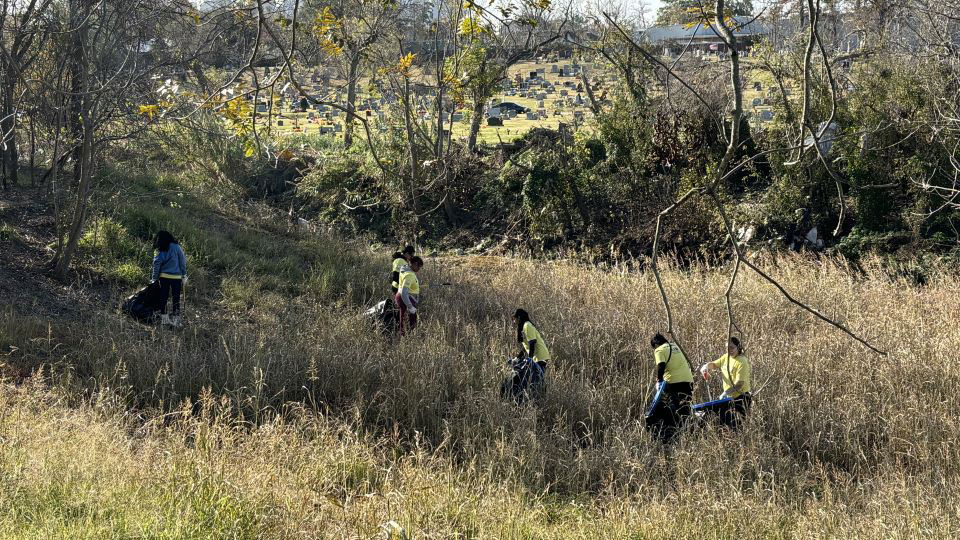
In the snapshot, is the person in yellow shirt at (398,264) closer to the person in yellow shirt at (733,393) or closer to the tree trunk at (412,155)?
the person in yellow shirt at (733,393)

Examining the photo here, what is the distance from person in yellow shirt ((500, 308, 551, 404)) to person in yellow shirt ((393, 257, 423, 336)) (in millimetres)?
2021

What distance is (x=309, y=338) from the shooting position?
31.6 ft

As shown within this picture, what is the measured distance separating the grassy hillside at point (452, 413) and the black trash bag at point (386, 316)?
24cm

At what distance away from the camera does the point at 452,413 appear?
795cm

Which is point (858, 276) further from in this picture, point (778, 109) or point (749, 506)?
point (749, 506)

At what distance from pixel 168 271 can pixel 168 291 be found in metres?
0.28

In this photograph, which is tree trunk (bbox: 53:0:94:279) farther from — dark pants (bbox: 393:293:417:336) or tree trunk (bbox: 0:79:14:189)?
dark pants (bbox: 393:293:417:336)

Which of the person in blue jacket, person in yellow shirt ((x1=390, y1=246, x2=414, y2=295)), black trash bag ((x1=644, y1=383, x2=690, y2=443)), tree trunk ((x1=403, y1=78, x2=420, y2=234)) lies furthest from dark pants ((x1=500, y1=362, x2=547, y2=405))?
tree trunk ((x1=403, y1=78, x2=420, y2=234))

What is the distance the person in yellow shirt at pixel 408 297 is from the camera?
33.0ft

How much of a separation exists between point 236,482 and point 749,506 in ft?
11.0

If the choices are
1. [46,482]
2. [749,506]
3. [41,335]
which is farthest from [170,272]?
[749,506]

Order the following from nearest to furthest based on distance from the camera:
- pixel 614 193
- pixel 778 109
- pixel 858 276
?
pixel 858 276 < pixel 778 109 < pixel 614 193

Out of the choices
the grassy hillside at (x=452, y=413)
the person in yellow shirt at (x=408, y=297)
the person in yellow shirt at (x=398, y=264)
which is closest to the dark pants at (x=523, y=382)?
the grassy hillside at (x=452, y=413)

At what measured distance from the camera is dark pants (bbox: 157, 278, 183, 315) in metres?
10.6
